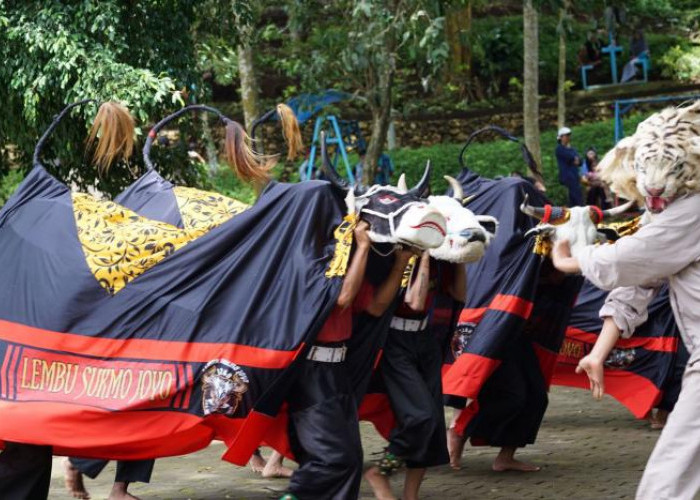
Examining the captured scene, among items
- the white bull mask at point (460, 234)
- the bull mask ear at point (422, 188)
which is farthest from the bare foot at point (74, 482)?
the bull mask ear at point (422, 188)

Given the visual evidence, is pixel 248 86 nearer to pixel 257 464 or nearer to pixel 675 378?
pixel 257 464

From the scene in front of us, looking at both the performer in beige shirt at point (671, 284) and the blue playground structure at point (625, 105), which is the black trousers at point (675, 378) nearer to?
the performer in beige shirt at point (671, 284)

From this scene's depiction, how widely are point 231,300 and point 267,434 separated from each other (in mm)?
671

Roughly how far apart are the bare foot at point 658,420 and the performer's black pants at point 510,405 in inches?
58.2

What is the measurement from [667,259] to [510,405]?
3001 millimetres

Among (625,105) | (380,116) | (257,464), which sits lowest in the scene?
(257,464)

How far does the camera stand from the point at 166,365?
237 inches

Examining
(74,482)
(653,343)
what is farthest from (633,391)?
(74,482)

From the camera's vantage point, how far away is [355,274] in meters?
5.87

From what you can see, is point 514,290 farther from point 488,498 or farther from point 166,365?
point 166,365

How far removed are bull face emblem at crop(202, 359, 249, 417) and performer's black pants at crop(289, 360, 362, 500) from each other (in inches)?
10.6

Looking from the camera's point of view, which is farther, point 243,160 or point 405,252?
point 243,160

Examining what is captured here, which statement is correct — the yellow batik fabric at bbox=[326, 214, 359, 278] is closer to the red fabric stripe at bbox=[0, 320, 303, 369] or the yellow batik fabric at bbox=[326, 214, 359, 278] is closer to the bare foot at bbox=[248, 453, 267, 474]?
the red fabric stripe at bbox=[0, 320, 303, 369]

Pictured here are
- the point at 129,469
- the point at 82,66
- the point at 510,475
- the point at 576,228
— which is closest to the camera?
the point at 576,228
